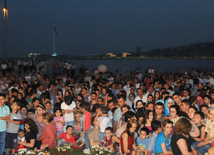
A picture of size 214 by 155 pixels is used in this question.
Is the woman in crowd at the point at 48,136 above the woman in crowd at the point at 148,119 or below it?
below

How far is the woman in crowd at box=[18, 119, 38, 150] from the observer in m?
7.59

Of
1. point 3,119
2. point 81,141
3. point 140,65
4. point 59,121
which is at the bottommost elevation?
point 81,141

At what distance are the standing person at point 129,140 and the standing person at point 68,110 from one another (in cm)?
324

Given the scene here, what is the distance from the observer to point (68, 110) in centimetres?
1015

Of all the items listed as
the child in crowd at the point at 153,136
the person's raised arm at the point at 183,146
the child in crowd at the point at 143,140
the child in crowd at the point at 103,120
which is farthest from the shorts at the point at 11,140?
the person's raised arm at the point at 183,146

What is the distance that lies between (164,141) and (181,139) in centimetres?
83

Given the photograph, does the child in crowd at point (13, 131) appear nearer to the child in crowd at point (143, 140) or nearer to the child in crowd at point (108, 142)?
the child in crowd at point (108, 142)

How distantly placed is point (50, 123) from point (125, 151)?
2.03m

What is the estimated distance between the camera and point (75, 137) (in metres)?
8.52

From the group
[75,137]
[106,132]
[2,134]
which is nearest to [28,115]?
[2,134]

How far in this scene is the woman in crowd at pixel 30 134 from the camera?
299 inches

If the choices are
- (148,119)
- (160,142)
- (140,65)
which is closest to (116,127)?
(148,119)

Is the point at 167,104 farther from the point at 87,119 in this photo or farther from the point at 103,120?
the point at 87,119

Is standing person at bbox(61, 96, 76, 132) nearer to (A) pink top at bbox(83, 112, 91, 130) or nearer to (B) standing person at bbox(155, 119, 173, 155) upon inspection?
(A) pink top at bbox(83, 112, 91, 130)
